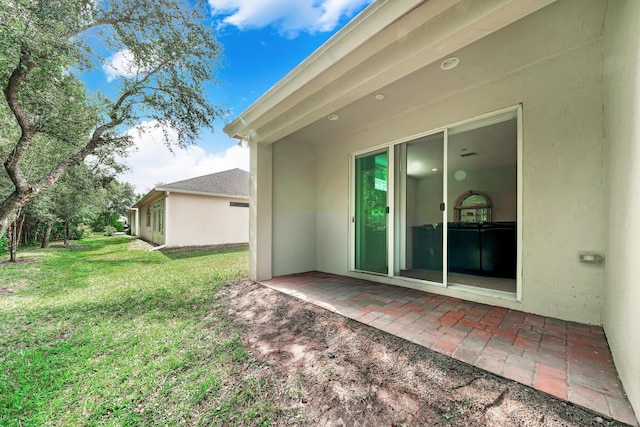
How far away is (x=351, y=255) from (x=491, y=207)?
18.3 ft

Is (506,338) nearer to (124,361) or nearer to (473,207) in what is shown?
(124,361)

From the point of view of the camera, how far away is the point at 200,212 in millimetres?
11023

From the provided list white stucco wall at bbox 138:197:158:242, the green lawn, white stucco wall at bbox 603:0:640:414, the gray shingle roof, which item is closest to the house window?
white stucco wall at bbox 138:197:158:242

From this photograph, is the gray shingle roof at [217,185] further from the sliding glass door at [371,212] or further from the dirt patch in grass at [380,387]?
the dirt patch in grass at [380,387]

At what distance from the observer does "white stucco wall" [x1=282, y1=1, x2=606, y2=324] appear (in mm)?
2275

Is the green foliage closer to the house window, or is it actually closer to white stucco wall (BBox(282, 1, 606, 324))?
white stucco wall (BBox(282, 1, 606, 324))

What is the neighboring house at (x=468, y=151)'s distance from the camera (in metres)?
1.76

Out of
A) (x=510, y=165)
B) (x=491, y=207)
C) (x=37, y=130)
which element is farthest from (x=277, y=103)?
(x=491, y=207)

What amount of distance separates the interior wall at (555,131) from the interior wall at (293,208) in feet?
9.64

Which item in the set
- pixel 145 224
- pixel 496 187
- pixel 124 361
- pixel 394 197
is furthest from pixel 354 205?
pixel 145 224

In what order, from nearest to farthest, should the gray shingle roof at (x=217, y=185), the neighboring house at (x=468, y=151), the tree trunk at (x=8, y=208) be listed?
the neighboring house at (x=468, y=151) < the tree trunk at (x=8, y=208) < the gray shingle roof at (x=217, y=185)

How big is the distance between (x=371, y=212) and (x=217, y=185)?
10.1 metres

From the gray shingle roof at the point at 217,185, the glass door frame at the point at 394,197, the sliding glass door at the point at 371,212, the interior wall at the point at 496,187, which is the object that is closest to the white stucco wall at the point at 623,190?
the glass door frame at the point at 394,197

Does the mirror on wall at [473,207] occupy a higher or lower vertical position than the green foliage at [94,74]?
lower
